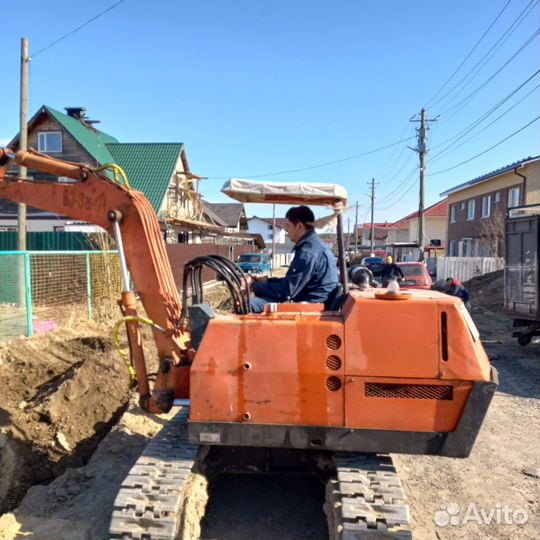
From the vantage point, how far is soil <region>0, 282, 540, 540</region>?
352 centimetres

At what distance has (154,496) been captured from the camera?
9.52 feet

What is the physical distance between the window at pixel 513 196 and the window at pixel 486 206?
109 inches

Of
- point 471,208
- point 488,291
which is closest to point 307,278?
point 488,291

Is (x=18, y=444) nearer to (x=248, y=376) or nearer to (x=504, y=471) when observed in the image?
(x=248, y=376)

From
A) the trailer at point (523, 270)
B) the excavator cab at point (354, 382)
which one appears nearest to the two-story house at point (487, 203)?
the trailer at point (523, 270)

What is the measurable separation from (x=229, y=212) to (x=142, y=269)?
51.0 metres

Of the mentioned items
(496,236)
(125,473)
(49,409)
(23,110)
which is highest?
(23,110)

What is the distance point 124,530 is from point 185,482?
1.40 feet

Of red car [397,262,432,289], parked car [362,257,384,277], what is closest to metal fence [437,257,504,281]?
parked car [362,257,384,277]

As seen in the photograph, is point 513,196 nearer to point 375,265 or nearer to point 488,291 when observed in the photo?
point 375,265

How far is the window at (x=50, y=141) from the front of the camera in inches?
933

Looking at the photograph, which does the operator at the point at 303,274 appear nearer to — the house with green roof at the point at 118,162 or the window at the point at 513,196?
the house with green roof at the point at 118,162

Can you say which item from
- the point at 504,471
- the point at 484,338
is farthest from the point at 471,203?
the point at 504,471

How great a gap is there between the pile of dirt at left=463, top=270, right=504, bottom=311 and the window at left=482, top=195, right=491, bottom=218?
11.2m
